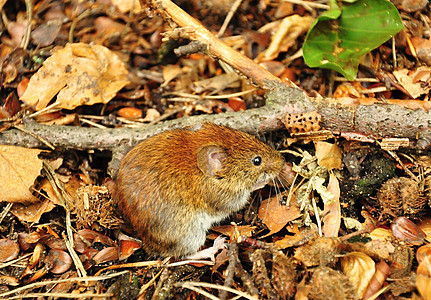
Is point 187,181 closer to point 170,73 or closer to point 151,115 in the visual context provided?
point 151,115

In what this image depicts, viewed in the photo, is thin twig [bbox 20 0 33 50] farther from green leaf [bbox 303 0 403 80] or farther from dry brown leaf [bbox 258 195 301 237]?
dry brown leaf [bbox 258 195 301 237]

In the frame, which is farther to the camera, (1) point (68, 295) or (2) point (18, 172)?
(2) point (18, 172)

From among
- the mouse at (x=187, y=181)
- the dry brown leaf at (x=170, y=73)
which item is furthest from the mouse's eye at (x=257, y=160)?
the dry brown leaf at (x=170, y=73)

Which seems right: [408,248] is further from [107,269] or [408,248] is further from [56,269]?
[56,269]

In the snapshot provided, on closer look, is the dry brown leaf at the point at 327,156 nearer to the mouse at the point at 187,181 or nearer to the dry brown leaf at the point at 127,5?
the mouse at the point at 187,181

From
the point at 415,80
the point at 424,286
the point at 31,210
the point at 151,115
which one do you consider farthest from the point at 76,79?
the point at 424,286

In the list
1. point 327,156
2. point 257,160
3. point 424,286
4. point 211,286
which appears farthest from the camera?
point 257,160

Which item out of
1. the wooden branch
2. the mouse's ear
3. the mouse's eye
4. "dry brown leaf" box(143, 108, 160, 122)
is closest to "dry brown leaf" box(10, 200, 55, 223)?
"dry brown leaf" box(143, 108, 160, 122)
